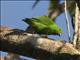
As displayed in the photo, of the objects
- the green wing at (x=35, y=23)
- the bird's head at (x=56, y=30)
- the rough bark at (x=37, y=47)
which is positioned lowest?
the rough bark at (x=37, y=47)

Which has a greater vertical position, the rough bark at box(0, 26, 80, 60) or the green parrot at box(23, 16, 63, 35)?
the green parrot at box(23, 16, 63, 35)

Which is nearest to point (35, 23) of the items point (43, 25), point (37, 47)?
point (43, 25)

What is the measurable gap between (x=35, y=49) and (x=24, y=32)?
174 mm

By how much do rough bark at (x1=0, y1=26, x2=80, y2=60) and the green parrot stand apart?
0.18 feet

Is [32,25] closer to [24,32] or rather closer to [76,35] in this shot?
[24,32]

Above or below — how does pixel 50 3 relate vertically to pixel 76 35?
below

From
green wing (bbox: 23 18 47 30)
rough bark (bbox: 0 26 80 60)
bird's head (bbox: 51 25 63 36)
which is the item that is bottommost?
rough bark (bbox: 0 26 80 60)

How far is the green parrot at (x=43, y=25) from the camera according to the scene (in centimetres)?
205

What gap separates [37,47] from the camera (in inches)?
78.3

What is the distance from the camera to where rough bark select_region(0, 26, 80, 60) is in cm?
198

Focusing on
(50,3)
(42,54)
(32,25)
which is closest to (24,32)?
(32,25)

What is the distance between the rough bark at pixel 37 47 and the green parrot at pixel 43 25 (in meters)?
0.06

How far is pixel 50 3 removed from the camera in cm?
704

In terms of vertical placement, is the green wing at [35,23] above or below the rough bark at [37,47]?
above
